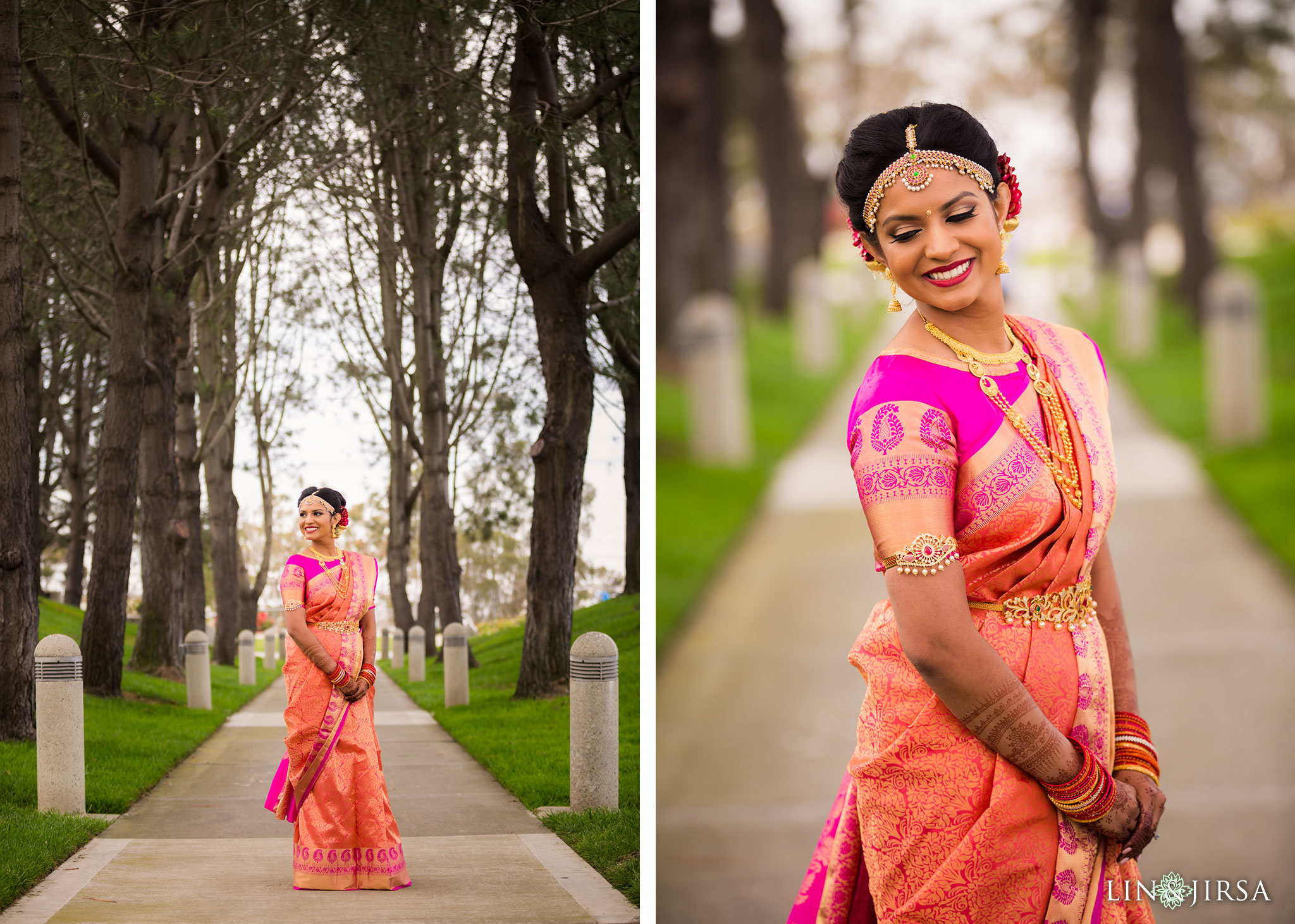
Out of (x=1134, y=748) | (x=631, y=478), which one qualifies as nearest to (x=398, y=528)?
(x=631, y=478)

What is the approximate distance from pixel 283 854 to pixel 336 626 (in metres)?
0.67

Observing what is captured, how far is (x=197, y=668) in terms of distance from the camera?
336cm

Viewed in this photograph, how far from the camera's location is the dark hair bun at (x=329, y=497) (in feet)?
10.5

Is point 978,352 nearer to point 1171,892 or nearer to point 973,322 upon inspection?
point 973,322

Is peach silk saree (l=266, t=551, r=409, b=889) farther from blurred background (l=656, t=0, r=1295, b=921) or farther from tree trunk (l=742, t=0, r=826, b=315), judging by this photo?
tree trunk (l=742, t=0, r=826, b=315)

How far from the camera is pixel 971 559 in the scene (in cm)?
150

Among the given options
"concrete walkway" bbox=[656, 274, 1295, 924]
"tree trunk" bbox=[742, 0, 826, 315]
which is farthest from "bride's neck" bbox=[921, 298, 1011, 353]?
"tree trunk" bbox=[742, 0, 826, 315]

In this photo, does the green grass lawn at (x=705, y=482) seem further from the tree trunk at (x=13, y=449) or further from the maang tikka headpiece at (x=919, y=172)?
the maang tikka headpiece at (x=919, y=172)

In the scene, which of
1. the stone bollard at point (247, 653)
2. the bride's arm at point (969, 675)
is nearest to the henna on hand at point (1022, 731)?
the bride's arm at point (969, 675)

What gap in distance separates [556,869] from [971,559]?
2222 millimetres

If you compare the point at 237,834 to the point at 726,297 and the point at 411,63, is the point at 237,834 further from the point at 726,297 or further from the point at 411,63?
the point at 726,297

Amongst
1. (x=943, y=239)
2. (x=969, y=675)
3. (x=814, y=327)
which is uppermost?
(x=814, y=327)

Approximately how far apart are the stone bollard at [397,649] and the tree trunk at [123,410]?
2.46ft

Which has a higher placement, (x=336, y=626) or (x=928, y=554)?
(x=928, y=554)
